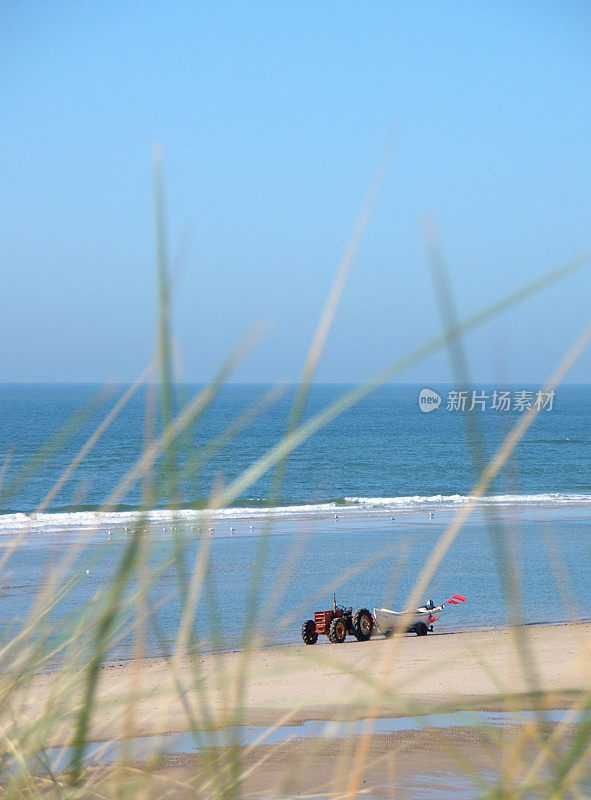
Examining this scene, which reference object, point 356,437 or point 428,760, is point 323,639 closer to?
point 428,760

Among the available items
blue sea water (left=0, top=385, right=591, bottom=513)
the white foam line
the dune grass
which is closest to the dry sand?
the dune grass

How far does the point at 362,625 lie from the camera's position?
1345 cm

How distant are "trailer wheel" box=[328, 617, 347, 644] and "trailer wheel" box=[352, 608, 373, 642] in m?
0.17

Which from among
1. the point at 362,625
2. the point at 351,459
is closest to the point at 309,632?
the point at 362,625

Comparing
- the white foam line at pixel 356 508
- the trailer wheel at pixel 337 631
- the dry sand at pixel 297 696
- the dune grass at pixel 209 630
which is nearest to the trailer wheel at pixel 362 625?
the trailer wheel at pixel 337 631

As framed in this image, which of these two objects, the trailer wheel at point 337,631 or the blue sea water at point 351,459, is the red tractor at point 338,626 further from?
the blue sea water at point 351,459

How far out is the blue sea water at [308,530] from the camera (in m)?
0.75

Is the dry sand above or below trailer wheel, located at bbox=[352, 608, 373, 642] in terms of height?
above

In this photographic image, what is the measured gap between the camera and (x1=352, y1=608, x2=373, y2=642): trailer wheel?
13.3 m

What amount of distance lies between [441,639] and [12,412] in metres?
88.0

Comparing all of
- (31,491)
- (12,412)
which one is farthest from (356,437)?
(12,412)

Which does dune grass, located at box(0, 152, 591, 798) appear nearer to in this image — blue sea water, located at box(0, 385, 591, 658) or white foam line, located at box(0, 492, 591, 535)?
blue sea water, located at box(0, 385, 591, 658)

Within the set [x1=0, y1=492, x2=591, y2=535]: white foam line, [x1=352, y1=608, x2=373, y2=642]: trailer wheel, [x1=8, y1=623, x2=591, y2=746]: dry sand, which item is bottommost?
[x1=0, y1=492, x2=591, y2=535]: white foam line

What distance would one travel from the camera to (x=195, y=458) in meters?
0.72
